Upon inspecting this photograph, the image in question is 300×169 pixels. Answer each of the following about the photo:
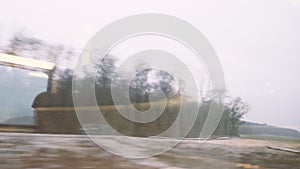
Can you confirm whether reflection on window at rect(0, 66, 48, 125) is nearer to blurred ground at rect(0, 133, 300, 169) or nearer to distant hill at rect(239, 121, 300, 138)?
blurred ground at rect(0, 133, 300, 169)

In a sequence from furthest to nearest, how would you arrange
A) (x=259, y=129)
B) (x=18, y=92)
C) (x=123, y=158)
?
(x=259, y=129)
(x=18, y=92)
(x=123, y=158)

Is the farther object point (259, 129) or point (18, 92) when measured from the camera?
point (259, 129)

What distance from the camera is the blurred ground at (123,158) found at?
6.22 ft

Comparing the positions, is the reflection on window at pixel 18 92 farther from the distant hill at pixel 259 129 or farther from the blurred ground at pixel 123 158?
the distant hill at pixel 259 129

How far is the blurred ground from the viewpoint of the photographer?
1.89 meters

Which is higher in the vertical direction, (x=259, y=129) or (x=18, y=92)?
(x=18, y=92)

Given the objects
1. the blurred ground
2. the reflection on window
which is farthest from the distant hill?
the reflection on window

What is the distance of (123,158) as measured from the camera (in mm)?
2262

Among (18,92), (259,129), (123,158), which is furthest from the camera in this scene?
(259,129)

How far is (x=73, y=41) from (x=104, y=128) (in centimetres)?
73

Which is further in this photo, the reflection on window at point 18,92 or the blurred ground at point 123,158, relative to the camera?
the reflection on window at point 18,92

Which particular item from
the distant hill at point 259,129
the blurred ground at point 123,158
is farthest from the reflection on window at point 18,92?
the distant hill at point 259,129

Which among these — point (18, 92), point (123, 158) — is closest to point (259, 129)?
point (123, 158)

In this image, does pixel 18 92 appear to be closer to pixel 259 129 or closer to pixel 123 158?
pixel 123 158
